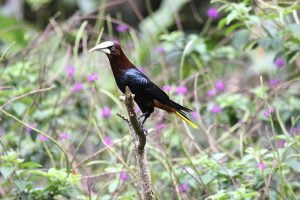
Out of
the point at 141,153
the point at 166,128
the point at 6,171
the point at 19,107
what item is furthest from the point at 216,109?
the point at 6,171

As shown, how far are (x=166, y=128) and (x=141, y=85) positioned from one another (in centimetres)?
140

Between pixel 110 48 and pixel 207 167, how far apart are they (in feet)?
2.98

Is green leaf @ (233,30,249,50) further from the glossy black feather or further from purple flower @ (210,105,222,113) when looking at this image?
the glossy black feather

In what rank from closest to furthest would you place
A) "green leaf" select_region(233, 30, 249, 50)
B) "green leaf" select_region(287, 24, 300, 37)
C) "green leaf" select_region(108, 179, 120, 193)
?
"green leaf" select_region(108, 179, 120, 193) < "green leaf" select_region(287, 24, 300, 37) < "green leaf" select_region(233, 30, 249, 50)

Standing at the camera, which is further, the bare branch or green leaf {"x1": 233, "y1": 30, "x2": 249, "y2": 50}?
green leaf {"x1": 233, "y1": 30, "x2": 249, "y2": 50}

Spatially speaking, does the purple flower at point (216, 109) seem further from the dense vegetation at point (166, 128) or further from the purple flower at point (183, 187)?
the purple flower at point (183, 187)

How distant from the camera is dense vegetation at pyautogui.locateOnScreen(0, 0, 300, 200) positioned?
368cm

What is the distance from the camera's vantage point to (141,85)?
347 centimetres

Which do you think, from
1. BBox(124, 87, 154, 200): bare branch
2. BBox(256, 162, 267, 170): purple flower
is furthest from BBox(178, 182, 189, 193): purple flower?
BBox(124, 87, 154, 200): bare branch

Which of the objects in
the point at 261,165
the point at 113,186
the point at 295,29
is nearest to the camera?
the point at 261,165

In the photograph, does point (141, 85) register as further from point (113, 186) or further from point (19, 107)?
point (19, 107)

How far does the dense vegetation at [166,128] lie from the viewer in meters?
3.68

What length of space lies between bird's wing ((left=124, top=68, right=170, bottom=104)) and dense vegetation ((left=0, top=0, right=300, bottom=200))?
0.37 metres

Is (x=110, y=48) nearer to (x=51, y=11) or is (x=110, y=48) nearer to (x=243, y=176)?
(x=243, y=176)
